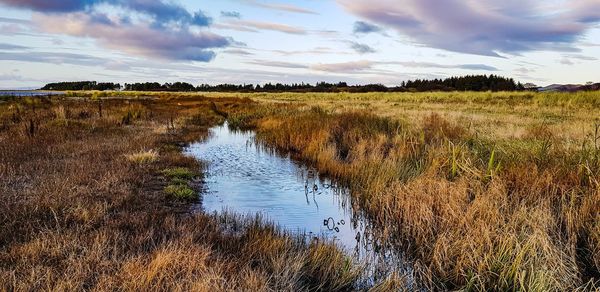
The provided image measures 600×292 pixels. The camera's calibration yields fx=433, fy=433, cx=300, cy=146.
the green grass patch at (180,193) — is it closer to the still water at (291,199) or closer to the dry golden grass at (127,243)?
the dry golden grass at (127,243)

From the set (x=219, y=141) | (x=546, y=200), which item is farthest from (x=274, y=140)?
(x=546, y=200)

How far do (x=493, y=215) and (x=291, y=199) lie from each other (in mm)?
4999

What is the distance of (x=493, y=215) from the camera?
614 cm

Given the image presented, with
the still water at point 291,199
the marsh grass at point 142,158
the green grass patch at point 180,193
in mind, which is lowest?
the still water at point 291,199

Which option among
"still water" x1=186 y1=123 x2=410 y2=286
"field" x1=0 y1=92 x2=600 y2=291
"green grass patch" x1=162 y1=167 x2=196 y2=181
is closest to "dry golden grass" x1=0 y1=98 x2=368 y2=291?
"field" x1=0 y1=92 x2=600 y2=291

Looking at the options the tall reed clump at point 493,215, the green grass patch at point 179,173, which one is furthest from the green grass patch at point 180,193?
the tall reed clump at point 493,215

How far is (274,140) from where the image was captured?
19.3 m

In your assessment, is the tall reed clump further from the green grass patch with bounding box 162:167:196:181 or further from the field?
the green grass patch with bounding box 162:167:196:181

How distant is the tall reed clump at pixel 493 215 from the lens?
5.25 m

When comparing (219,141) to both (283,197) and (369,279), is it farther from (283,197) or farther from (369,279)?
(369,279)

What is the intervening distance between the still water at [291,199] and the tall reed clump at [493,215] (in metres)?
0.47

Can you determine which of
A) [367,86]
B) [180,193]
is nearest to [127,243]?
[180,193]

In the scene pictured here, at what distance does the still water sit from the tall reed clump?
0.47 metres

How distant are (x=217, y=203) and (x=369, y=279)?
4551 millimetres
